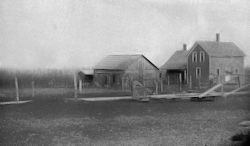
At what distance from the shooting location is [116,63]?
11.8ft

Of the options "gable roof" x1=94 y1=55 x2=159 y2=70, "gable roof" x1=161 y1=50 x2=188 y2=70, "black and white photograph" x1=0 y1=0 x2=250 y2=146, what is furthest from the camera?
"gable roof" x1=161 y1=50 x2=188 y2=70

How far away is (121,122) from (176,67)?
1.00 metres

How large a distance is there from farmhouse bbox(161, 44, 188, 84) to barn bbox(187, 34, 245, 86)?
0.07 m

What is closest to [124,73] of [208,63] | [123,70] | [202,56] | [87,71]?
[123,70]

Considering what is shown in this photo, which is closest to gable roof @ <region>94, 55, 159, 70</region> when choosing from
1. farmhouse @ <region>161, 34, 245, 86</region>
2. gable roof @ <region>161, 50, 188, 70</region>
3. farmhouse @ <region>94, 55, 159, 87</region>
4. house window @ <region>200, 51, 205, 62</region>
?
farmhouse @ <region>94, 55, 159, 87</region>

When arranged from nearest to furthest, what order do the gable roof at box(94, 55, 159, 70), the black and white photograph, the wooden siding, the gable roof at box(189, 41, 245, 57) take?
the black and white photograph < the gable roof at box(94, 55, 159, 70) < the gable roof at box(189, 41, 245, 57) < the wooden siding

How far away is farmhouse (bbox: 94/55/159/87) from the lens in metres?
3.56

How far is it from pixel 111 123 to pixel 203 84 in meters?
1.55

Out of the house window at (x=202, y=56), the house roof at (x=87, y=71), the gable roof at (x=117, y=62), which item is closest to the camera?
the house roof at (x=87, y=71)

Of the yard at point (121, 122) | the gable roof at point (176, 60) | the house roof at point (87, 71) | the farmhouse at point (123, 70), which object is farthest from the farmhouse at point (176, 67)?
the house roof at point (87, 71)

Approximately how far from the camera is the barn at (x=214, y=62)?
4363 millimetres

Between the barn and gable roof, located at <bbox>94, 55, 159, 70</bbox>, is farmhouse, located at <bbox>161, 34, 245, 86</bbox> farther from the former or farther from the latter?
gable roof, located at <bbox>94, 55, 159, 70</bbox>

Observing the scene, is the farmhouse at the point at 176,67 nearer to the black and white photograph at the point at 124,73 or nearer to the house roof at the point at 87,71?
the black and white photograph at the point at 124,73

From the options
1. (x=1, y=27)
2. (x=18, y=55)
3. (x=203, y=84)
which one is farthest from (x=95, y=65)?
(x=203, y=84)
